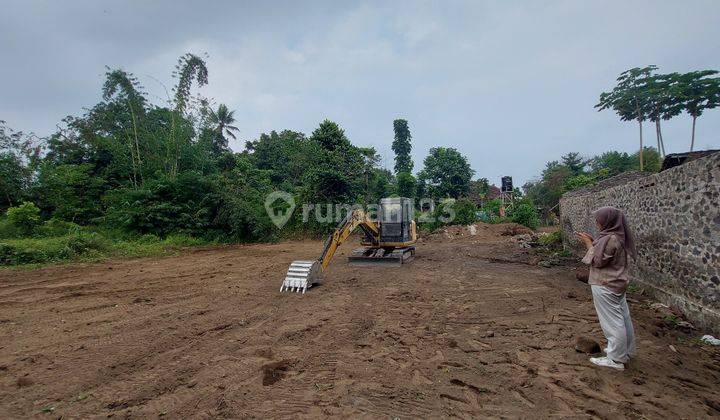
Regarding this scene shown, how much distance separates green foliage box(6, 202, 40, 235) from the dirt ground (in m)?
8.27

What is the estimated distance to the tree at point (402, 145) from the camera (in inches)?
1358

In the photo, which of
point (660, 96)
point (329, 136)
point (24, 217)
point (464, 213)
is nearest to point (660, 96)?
→ point (660, 96)

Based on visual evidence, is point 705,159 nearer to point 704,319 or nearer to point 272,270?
point 704,319

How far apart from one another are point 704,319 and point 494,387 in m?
3.55

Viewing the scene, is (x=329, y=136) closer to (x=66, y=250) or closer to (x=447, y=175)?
(x=447, y=175)

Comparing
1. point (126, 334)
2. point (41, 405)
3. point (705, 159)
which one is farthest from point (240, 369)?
point (705, 159)

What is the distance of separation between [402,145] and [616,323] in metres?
32.3

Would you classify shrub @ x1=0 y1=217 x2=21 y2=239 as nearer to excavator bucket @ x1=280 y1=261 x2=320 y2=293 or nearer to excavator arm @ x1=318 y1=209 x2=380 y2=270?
excavator arm @ x1=318 y1=209 x2=380 y2=270

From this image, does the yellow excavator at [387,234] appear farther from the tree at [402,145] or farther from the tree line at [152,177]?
the tree at [402,145]

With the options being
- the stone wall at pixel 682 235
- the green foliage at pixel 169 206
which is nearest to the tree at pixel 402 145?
the green foliage at pixel 169 206

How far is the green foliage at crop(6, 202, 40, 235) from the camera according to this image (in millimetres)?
13172

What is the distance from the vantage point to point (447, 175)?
27969 mm

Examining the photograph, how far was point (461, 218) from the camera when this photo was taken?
21.8 meters

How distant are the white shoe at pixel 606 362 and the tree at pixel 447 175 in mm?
24682
